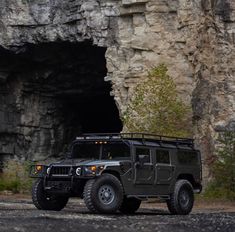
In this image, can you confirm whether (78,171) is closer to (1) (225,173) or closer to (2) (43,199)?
(2) (43,199)

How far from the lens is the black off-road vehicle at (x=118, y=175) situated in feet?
49.0

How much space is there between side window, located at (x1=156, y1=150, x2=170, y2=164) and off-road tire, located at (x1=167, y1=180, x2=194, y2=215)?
750 mm

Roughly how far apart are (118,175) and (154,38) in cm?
1625

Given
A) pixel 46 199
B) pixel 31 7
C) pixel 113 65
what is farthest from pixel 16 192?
pixel 46 199

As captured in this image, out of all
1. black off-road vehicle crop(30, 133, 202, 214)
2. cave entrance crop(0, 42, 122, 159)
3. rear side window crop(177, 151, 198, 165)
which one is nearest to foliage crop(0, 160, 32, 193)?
cave entrance crop(0, 42, 122, 159)

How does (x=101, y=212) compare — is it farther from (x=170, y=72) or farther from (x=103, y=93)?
(x=103, y=93)

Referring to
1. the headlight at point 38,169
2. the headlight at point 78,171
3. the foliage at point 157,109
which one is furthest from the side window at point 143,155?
the foliage at point 157,109

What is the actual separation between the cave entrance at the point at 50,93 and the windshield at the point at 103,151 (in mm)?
19407

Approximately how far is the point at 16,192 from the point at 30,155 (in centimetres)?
1018

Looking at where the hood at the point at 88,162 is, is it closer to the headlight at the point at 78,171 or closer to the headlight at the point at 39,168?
the headlight at the point at 78,171

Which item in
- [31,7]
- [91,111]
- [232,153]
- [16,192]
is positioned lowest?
[16,192]

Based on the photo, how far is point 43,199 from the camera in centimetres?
1603

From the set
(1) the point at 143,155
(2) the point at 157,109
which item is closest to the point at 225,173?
(2) the point at 157,109

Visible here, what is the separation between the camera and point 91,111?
4403 centimetres
